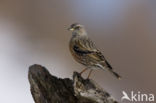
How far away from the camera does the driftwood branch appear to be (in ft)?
3.17

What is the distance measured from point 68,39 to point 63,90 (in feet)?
2.25

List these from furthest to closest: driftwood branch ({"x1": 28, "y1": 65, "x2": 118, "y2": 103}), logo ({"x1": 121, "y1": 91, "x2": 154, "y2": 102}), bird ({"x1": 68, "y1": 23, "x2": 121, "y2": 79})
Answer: logo ({"x1": 121, "y1": 91, "x2": 154, "y2": 102}), bird ({"x1": 68, "y1": 23, "x2": 121, "y2": 79}), driftwood branch ({"x1": 28, "y1": 65, "x2": 118, "y2": 103})

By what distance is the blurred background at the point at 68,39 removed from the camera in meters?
1.70

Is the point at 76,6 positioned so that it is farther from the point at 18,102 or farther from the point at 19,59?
the point at 18,102

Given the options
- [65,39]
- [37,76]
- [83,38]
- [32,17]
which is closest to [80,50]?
[83,38]

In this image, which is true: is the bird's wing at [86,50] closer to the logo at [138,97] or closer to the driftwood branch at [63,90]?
the driftwood branch at [63,90]

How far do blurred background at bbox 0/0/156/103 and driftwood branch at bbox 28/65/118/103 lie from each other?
65 cm

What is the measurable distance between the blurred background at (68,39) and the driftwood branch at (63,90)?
65cm

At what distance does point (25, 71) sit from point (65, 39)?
30 cm

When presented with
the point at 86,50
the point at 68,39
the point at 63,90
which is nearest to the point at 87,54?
the point at 86,50

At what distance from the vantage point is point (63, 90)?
41.6 inches

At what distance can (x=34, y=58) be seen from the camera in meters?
1.77

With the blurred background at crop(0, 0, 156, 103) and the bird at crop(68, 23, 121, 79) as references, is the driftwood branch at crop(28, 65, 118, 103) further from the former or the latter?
the blurred background at crop(0, 0, 156, 103)

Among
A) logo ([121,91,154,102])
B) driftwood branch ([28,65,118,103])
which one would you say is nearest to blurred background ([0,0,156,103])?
logo ([121,91,154,102])
